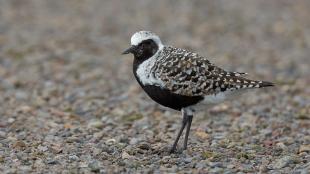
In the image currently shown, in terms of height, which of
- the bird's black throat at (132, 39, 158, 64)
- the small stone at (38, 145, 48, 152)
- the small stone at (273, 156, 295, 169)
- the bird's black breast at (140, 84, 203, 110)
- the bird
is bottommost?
the small stone at (38, 145, 48, 152)

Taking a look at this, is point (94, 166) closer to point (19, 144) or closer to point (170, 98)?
point (170, 98)

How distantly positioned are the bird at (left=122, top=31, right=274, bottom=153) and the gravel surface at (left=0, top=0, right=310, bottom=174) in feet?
2.63

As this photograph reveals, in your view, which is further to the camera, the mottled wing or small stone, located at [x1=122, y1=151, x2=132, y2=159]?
the mottled wing

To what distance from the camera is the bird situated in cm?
964

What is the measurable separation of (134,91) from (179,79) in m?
Answer: 5.47

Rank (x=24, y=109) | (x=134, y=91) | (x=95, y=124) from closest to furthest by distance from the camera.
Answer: (x=95, y=124) → (x=24, y=109) → (x=134, y=91)

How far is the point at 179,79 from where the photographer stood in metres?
9.64

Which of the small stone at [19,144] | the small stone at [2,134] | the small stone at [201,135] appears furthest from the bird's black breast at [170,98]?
the small stone at [2,134]

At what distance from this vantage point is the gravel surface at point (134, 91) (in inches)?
378

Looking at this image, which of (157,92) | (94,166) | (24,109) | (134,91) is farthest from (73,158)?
(134,91)

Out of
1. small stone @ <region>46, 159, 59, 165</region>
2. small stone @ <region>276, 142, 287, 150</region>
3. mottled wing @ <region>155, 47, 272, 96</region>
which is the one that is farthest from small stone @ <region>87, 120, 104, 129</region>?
small stone @ <region>276, 142, 287, 150</region>

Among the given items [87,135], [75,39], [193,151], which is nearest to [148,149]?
[193,151]

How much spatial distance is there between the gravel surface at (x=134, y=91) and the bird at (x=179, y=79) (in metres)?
0.80

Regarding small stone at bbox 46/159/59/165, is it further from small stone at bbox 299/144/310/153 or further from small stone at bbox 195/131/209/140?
small stone at bbox 299/144/310/153
